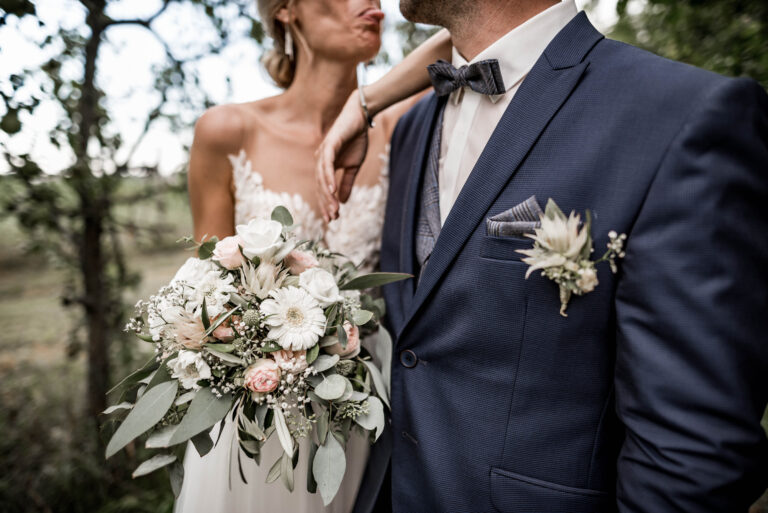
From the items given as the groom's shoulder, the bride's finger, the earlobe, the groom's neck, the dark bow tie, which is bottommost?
the bride's finger

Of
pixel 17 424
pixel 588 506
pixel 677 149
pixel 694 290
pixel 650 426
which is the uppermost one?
pixel 677 149

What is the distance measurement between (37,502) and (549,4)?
4025mm

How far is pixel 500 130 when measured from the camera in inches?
48.1

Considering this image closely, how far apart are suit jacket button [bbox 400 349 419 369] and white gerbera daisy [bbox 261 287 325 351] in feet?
0.98

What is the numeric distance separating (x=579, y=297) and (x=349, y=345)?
24.8 inches

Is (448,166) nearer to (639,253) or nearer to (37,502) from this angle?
(639,253)

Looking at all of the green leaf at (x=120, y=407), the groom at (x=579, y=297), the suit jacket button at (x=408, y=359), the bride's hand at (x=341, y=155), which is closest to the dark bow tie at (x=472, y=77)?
the groom at (x=579, y=297)

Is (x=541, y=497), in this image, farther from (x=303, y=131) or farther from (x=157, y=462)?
(x=303, y=131)

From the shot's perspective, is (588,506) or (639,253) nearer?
(639,253)

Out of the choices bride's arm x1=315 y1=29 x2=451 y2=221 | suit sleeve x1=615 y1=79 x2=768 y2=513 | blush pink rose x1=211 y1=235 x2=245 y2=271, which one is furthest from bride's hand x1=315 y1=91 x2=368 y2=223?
suit sleeve x1=615 y1=79 x2=768 y2=513

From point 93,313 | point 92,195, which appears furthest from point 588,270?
point 93,313

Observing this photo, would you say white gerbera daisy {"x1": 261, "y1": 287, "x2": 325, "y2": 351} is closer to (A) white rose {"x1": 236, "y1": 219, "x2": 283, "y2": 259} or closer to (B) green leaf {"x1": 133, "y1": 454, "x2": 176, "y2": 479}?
(A) white rose {"x1": 236, "y1": 219, "x2": 283, "y2": 259}

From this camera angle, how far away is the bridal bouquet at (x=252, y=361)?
117 cm

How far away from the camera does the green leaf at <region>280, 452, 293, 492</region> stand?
46.1 inches
